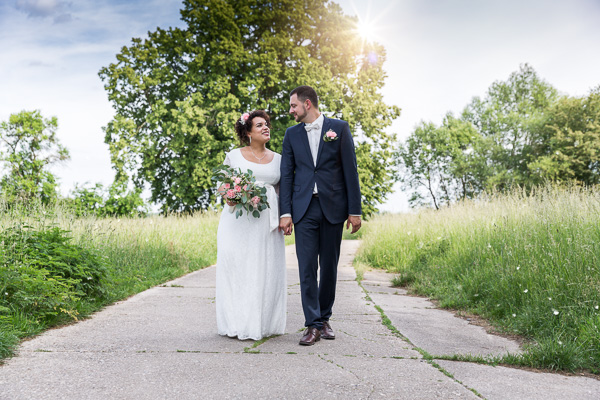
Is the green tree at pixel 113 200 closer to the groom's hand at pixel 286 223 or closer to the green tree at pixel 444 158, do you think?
the groom's hand at pixel 286 223

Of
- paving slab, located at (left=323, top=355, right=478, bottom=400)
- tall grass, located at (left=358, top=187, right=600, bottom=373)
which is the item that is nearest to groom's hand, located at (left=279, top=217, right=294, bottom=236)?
paving slab, located at (left=323, top=355, right=478, bottom=400)

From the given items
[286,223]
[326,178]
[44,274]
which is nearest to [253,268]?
[286,223]

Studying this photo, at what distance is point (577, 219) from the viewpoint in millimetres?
6926

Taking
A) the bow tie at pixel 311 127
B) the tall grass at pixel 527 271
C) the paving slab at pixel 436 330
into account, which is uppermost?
the bow tie at pixel 311 127

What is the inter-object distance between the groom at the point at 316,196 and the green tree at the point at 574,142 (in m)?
36.9

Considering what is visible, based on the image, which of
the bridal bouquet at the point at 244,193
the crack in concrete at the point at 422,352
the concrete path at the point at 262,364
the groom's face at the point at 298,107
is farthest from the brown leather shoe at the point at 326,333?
the groom's face at the point at 298,107

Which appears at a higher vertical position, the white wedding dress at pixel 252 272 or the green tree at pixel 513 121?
the green tree at pixel 513 121

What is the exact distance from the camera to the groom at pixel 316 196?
4844 millimetres

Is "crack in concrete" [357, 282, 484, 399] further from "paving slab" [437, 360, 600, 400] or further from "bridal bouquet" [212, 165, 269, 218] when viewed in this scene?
"bridal bouquet" [212, 165, 269, 218]

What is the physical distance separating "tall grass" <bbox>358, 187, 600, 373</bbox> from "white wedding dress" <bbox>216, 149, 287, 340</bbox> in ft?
7.62

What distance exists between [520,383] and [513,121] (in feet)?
147

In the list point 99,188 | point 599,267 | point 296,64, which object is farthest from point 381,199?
point 599,267

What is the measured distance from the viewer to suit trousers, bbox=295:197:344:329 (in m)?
4.82

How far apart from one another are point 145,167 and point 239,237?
1774cm
